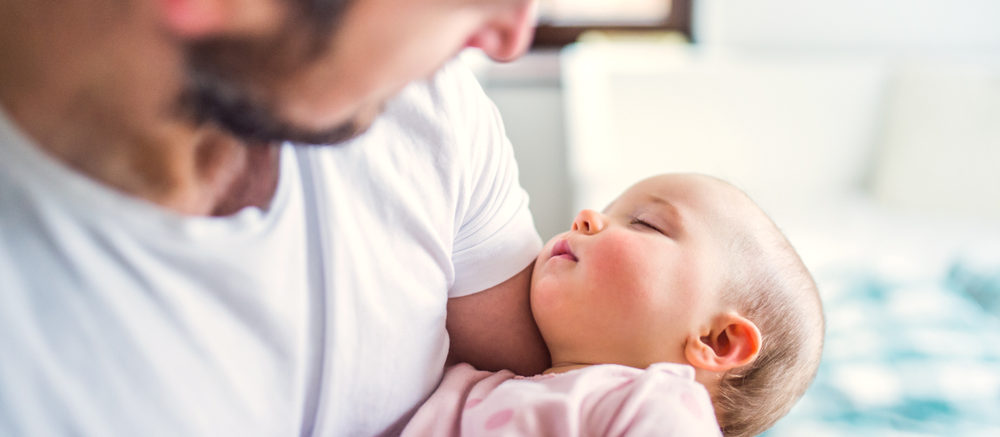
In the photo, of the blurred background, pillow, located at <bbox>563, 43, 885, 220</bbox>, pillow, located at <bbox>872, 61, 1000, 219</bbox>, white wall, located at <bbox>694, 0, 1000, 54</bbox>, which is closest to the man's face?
the blurred background

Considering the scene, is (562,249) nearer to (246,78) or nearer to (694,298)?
(694,298)

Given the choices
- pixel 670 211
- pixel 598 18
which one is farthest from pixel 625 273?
pixel 598 18

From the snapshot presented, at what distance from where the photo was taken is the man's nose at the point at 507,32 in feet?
1.85

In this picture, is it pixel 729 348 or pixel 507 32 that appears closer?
pixel 507 32

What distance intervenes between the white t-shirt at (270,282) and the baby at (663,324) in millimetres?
68

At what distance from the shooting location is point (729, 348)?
937 millimetres

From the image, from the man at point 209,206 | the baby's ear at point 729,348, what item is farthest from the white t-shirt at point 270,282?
the baby's ear at point 729,348

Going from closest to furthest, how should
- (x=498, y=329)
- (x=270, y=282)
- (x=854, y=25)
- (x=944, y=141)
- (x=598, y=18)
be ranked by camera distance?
(x=270, y=282)
(x=498, y=329)
(x=944, y=141)
(x=854, y=25)
(x=598, y=18)

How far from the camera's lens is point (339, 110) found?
1.78 feet

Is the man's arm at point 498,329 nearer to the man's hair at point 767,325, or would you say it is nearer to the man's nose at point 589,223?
the man's nose at point 589,223

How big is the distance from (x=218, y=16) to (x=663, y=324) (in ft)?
1.99

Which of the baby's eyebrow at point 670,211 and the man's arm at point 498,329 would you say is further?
the baby's eyebrow at point 670,211

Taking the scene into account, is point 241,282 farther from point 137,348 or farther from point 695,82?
point 695,82

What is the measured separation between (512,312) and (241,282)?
362 mm
